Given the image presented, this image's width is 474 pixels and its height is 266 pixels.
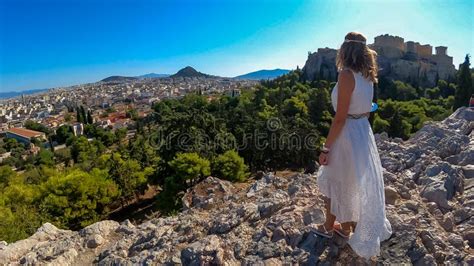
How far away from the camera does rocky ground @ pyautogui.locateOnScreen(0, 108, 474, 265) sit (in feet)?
12.9

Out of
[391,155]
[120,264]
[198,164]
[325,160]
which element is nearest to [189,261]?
[120,264]

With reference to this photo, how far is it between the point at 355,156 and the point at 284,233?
1637mm

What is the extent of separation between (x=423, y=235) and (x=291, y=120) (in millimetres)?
24295

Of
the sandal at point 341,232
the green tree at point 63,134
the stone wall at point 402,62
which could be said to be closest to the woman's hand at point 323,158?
the sandal at point 341,232

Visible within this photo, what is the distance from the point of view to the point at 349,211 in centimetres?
348

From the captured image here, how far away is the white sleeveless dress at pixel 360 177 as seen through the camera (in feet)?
10.7

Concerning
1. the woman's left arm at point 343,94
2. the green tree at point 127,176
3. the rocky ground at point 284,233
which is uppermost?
the woman's left arm at point 343,94

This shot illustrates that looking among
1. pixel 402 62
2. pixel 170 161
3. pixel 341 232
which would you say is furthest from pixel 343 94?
pixel 402 62

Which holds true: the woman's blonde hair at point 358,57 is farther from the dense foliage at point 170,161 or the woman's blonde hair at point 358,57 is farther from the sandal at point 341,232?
the dense foliage at point 170,161

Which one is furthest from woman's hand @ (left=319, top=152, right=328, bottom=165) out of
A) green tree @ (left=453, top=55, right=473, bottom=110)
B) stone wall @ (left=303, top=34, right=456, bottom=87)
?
stone wall @ (left=303, top=34, right=456, bottom=87)

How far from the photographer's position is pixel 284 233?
14.3ft

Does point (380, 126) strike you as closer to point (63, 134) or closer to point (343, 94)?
point (343, 94)

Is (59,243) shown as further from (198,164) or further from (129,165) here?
(129,165)

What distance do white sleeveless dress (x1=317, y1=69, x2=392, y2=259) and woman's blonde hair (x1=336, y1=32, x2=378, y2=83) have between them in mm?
128
